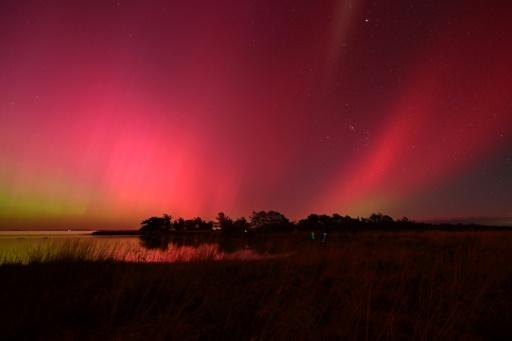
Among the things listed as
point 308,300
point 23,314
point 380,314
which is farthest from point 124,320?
point 380,314

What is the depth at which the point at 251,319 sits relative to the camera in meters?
3.92

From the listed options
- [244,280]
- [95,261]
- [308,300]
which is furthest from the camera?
[95,261]

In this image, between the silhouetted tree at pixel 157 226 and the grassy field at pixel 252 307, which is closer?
the grassy field at pixel 252 307

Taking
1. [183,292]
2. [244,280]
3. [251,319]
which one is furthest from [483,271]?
[183,292]

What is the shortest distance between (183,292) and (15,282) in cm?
350

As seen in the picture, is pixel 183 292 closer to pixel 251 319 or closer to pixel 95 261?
pixel 251 319

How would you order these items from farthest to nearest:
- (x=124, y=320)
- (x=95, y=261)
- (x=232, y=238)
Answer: (x=232, y=238)
(x=95, y=261)
(x=124, y=320)

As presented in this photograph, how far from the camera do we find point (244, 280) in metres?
6.89

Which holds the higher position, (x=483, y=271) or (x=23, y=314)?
(x=483, y=271)

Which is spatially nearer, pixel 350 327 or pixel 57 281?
pixel 350 327

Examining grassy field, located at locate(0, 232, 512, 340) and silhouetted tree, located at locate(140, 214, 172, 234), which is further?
silhouetted tree, located at locate(140, 214, 172, 234)

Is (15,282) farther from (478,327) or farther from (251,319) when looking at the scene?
(478,327)

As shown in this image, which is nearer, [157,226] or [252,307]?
[252,307]

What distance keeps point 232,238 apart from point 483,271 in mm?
6876
